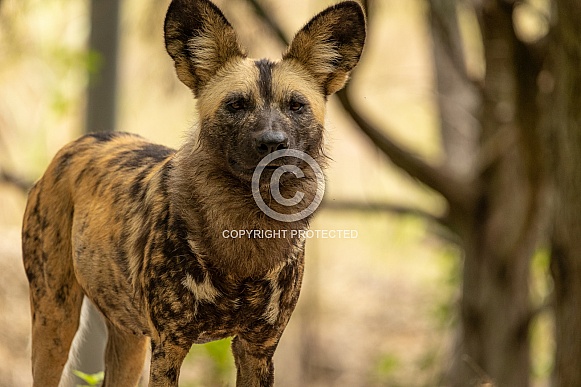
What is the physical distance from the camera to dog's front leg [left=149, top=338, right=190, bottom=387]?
135 inches

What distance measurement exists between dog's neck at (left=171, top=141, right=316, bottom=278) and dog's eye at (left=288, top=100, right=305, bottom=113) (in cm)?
26

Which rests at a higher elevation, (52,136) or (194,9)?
(194,9)

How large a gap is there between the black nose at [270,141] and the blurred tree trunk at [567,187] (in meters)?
2.85

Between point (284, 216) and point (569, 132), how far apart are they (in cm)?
276

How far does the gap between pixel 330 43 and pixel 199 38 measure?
1.64 feet

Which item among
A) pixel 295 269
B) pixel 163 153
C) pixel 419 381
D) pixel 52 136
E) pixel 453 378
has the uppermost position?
pixel 163 153

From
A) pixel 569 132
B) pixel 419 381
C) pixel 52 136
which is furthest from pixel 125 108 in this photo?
pixel 569 132

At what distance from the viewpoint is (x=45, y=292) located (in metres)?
4.06

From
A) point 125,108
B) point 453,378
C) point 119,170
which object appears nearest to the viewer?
point 119,170

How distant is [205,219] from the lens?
3.49 metres

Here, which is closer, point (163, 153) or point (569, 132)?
point (163, 153)

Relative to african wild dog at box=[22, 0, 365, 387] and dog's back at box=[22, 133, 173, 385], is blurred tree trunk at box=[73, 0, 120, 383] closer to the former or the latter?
dog's back at box=[22, 133, 173, 385]

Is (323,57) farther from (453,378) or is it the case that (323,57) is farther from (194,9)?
(453,378)

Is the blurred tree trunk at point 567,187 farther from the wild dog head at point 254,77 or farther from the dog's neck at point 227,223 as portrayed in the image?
the dog's neck at point 227,223
